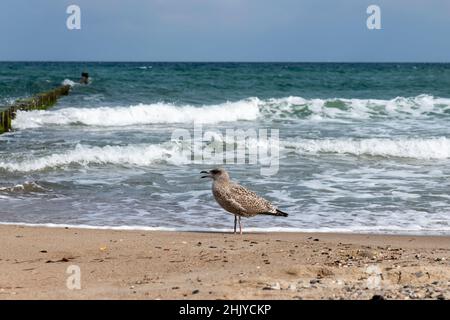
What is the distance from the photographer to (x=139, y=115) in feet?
72.3

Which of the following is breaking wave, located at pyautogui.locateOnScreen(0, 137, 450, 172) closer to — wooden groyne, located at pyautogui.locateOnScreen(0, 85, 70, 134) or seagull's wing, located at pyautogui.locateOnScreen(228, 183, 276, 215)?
wooden groyne, located at pyautogui.locateOnScreen(0, 85, 70, 134)

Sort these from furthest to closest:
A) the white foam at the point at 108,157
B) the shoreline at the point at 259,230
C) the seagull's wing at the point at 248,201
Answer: the white foam at the point at 108,157 < the shoreline at the point at 259,230 < the seagull's wing at the point at 248,201

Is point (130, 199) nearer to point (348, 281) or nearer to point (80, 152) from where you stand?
point (80, 152)

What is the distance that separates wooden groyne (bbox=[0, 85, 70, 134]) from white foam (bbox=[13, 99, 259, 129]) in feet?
1.08

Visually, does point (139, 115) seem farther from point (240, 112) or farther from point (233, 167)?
point (233, 167)

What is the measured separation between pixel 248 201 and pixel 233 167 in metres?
5.05

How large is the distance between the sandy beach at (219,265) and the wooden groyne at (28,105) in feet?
35.5

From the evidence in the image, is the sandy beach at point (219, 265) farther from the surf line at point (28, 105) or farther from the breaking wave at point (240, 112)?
the breaking wave at point (240, 112)

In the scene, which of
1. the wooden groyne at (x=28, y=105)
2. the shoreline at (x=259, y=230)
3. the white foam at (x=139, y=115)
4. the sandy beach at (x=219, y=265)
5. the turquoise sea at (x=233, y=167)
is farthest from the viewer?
the white foam at (x=139, y=115)

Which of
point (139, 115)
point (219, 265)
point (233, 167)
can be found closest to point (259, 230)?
point (219, 265)

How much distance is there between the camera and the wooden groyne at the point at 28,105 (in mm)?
18188

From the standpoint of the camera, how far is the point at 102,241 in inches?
285

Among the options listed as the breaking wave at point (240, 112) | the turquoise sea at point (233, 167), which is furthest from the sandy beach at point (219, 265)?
the breaking wave at point (240, 112)

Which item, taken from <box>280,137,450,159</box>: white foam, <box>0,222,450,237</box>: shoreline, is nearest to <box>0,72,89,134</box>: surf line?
<box>280,137,450,159</box>: white foam
